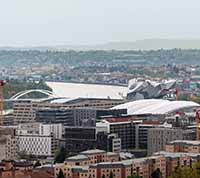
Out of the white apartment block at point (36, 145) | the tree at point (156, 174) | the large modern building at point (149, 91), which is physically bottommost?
the large modern building at point (149, 91)

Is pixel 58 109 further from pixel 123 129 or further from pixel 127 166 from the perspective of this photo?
pixel 127 166

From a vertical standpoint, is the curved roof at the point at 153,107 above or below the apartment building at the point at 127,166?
below

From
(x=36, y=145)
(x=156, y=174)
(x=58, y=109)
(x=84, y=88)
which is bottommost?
(x=84, y=88)

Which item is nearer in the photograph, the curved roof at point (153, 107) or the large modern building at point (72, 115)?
the large modern building at point (72, 115)

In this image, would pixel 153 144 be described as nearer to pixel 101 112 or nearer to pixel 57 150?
pixel 57 150

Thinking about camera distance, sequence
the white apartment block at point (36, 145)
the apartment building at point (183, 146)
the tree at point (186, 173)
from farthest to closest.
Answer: the white apartment block at point (36, 145), the apartment building at point (183, 146), the tree at point (186, 173)

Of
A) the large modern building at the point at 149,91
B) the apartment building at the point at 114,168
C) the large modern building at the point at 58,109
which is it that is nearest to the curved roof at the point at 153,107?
the large modern building at the point at 58,109

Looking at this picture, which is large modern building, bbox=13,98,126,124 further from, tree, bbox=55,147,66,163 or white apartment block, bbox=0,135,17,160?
tree, bbox=55,147,66,163

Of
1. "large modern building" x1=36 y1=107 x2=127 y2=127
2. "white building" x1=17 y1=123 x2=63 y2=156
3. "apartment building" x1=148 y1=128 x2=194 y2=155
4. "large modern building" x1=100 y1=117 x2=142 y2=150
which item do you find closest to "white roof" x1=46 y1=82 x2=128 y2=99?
"large modern building" x1=36 y1=107 x2=127 y2=127

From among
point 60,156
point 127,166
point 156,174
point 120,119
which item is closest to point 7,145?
point 60,156

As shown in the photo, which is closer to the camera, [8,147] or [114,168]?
[114,168]

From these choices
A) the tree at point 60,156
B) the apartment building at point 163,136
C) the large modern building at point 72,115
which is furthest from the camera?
the large modern building at point 72,115

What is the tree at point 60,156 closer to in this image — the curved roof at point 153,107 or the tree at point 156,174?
the tree at point 156,174
